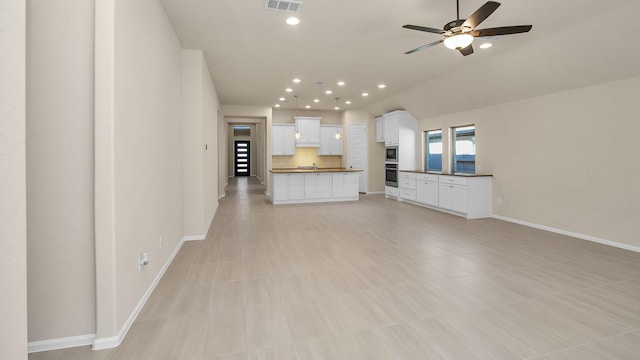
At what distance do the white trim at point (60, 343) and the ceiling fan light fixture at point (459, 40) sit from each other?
3.86 meters

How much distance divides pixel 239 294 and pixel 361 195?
755 centimetres

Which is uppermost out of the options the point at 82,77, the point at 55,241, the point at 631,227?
the point at 82,77

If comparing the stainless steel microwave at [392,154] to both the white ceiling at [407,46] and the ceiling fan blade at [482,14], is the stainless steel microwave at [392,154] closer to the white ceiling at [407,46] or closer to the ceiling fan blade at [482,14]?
the white ceiling at [407,46]

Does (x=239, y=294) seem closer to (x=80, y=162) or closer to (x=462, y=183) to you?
(x=80, y=162)

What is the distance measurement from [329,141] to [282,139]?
166 cm

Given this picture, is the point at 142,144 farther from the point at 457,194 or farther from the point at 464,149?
the point at 464,149

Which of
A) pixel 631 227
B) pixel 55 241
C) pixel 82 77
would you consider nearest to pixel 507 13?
pixel 631 227

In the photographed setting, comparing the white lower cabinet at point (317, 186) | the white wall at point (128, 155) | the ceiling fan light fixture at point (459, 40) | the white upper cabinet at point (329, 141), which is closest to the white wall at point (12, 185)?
the white wall at point (128, 155)

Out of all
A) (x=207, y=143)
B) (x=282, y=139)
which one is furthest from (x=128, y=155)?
(x=282, y=139)

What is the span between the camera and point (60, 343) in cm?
194

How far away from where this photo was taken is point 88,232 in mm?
1962

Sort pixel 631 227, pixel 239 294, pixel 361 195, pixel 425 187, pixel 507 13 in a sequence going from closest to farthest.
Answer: pixel 239 294 < pixel 507 13 < pixel 631 227 < pixel 425 187 < pixel 361 195

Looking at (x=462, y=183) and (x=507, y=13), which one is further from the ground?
(x=507, y=13)

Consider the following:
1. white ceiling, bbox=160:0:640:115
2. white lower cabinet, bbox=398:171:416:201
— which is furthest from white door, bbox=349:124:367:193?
white ceiling, bbox=160:0:640:115
